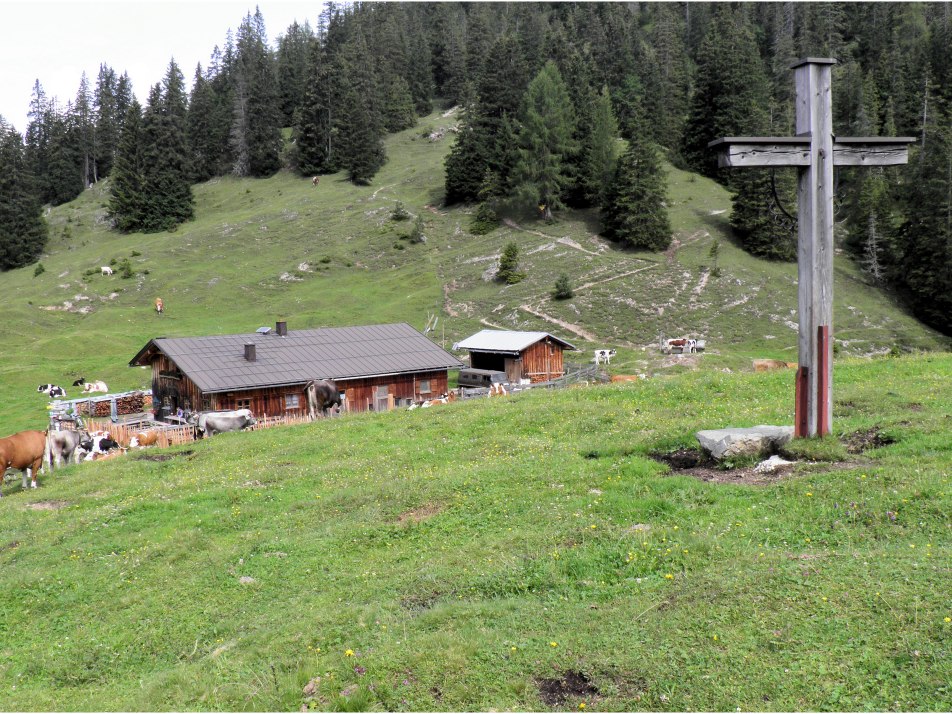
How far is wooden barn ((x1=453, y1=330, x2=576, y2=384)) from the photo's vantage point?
50.1 meters

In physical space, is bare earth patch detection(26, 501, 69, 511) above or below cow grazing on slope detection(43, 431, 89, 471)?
below

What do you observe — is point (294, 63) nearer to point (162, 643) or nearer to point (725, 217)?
point (725, 217)

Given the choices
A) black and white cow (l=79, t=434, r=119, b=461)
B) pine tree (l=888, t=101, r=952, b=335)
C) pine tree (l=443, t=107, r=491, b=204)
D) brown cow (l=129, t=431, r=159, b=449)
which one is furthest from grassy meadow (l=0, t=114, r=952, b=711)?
pine tree (l=443, t=107, r=491, b=204)

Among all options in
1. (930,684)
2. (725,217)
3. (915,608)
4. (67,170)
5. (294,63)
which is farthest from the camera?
(294,63)

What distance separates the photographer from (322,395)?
38156 mm

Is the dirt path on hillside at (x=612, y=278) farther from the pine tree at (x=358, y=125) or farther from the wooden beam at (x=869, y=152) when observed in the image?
the wooden beam at (x=869, y=152)

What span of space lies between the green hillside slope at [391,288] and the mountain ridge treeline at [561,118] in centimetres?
415

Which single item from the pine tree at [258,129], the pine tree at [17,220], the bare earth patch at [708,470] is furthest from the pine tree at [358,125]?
the bare earth patch at [708,470]

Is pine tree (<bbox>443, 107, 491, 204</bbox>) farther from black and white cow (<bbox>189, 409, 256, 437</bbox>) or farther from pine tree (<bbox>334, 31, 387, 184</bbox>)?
black and white cow (<bbox>189, 409, 256, 437</bbox>)

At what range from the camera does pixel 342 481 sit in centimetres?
1697

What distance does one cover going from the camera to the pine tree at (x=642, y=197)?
7800 cm

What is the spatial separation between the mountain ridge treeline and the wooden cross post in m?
54.3

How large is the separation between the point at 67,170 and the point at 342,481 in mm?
138700

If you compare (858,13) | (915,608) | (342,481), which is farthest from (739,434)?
(858,13)
